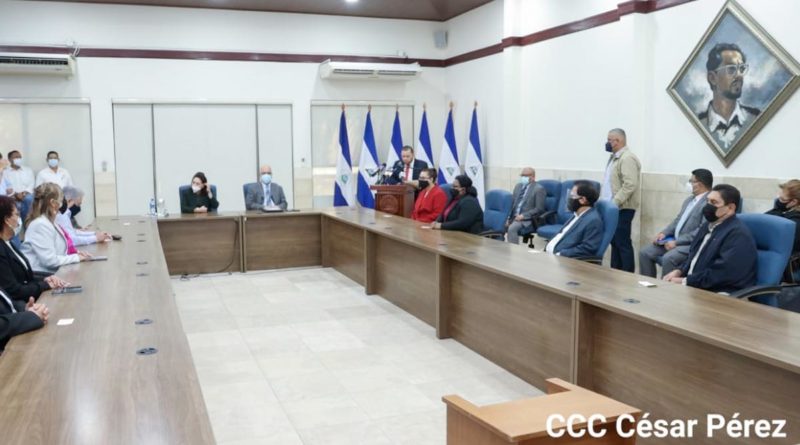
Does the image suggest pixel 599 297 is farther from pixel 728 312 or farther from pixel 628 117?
pixel 628 117

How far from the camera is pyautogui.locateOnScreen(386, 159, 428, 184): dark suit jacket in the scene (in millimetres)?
9867

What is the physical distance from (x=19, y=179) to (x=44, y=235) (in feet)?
18.3

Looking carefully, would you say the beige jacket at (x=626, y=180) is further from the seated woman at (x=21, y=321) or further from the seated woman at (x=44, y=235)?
the seated woman at (x=21, y=321)

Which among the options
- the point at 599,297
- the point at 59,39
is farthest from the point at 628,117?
the point at 59,39

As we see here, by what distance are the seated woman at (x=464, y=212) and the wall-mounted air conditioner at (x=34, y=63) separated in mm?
5969

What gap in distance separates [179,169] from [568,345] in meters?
7.98

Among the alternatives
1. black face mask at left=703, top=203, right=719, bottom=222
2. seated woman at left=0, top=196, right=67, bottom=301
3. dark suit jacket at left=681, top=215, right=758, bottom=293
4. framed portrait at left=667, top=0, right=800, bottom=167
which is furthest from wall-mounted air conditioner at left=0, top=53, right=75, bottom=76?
dark suit jacket at left=681, top=215, right=758, bottom=293

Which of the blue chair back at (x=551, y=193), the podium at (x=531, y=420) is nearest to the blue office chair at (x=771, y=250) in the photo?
the podium at (x=531, y=420)

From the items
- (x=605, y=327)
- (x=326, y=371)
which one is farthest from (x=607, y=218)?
(x=326, y=371)

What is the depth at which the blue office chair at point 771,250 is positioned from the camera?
398 cm

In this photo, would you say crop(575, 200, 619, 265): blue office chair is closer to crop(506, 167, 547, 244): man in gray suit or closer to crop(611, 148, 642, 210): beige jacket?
crop(611, 148, 642, 210): beige jacket

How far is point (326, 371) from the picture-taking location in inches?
171

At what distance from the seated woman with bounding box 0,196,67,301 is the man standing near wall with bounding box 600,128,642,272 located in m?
4.82

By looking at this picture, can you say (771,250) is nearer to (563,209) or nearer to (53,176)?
(563,209)
